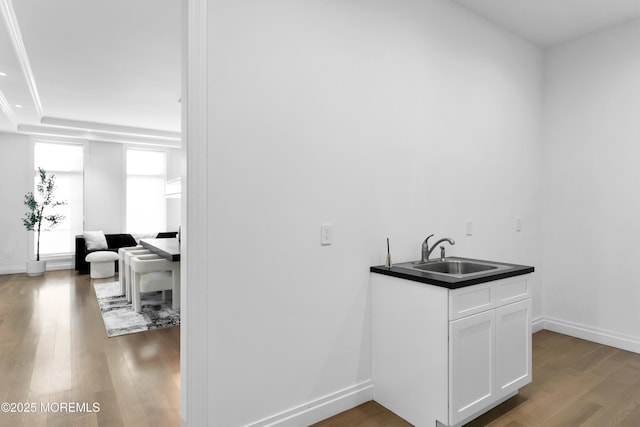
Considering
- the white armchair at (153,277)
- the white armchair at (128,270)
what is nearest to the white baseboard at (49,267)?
the white armchair at (128,270)

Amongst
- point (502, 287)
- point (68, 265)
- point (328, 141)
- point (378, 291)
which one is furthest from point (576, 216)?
point (68, 265)

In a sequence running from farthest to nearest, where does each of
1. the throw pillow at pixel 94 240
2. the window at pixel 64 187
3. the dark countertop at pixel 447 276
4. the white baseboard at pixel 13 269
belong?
1. the window at pixel 64 187
2. the throw pillow at pixel 94 240
3. the white baseboard at pixel 13 269
4. the dark countertop at pixel 447 276

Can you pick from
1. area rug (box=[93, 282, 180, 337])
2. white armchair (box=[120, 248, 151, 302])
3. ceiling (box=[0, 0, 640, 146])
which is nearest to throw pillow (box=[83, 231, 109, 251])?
area rug (box=[93, 282, 180, 337])

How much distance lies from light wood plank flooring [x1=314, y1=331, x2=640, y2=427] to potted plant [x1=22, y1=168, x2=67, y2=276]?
267 inches

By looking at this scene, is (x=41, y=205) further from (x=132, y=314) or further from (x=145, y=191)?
(x=132, y=314)

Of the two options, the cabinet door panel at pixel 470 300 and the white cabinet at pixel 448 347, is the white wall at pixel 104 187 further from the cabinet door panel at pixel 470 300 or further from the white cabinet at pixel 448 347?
the cabinet door panel at pixel 470 300

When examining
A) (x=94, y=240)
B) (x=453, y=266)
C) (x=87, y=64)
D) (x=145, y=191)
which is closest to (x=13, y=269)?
(x=94, y=240)

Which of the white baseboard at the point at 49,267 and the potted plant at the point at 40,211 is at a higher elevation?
the potted plant at the point at 40,211

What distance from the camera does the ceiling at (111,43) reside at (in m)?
2.88

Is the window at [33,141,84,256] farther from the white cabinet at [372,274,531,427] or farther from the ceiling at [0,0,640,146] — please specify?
the white cabinet at [372,274,531,427]

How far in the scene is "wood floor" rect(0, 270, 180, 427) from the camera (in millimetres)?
2111

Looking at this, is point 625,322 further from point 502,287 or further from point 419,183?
point 419,183

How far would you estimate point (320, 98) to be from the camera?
6.91ft

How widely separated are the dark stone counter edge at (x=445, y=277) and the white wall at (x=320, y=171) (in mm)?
180
